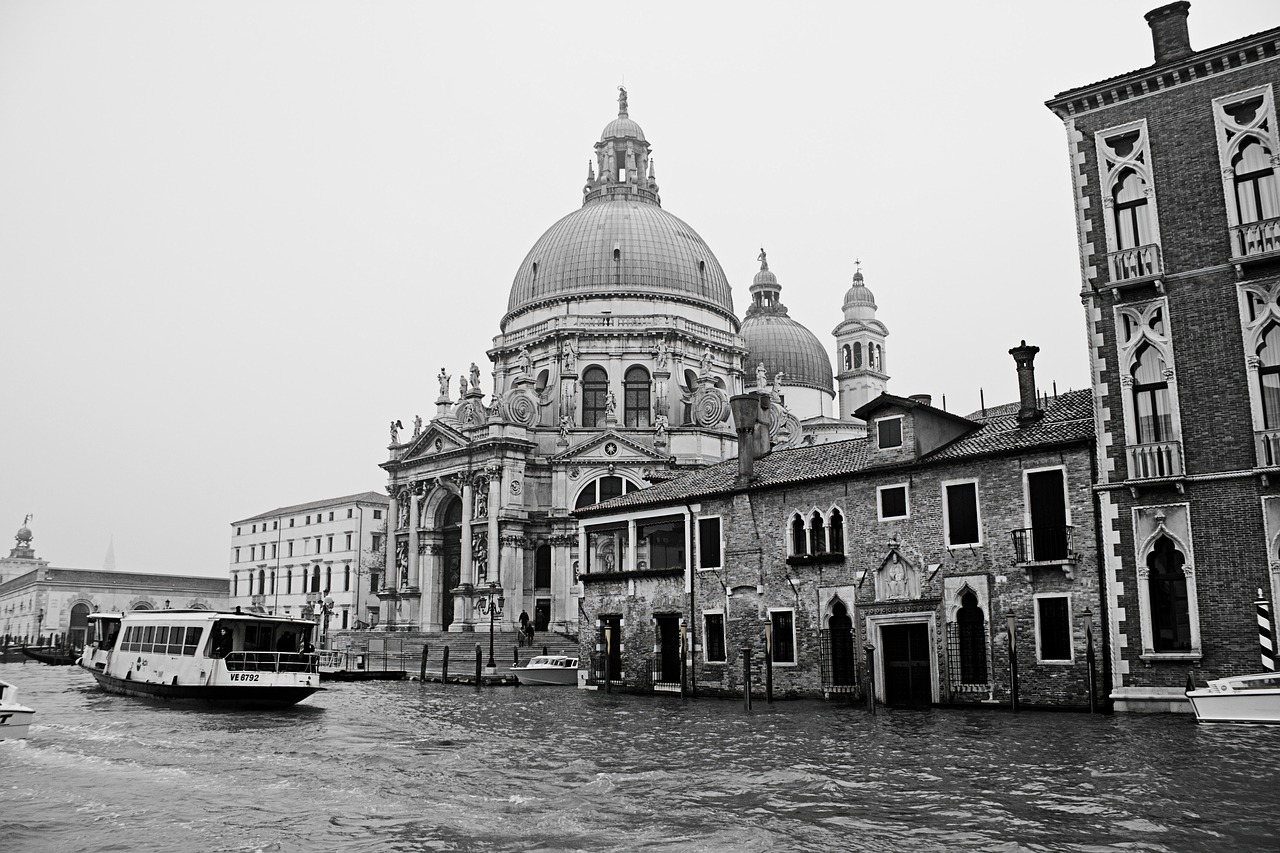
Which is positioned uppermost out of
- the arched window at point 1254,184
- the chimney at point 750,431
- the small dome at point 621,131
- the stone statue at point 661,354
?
the small dome at point 621,131

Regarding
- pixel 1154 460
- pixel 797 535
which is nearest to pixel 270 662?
pixel 797 535

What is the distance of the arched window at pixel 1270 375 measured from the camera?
19.9 metres

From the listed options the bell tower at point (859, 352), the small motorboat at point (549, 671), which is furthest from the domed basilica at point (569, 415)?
the small motorboat at point (549, 671)

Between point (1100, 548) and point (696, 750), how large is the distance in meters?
9.49

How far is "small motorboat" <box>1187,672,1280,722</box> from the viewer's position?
1744 cm

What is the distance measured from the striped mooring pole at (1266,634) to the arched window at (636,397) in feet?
136

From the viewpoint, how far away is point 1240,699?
17.7m

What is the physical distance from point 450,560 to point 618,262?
59.7 ft

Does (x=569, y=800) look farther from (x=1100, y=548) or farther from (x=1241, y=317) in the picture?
(x=1241, y=317)

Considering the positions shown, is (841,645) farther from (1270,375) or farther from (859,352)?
(859,352)

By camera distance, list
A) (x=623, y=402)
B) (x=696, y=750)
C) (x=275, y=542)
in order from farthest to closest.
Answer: (x=275, y=542) < (x=623, y=402) < (x=696, y=750)

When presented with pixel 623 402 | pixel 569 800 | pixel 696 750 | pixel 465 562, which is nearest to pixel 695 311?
pixel 623 402

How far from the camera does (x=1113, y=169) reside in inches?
871

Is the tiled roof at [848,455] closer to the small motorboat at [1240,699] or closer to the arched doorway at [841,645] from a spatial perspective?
the arched doorway at [841,645]
